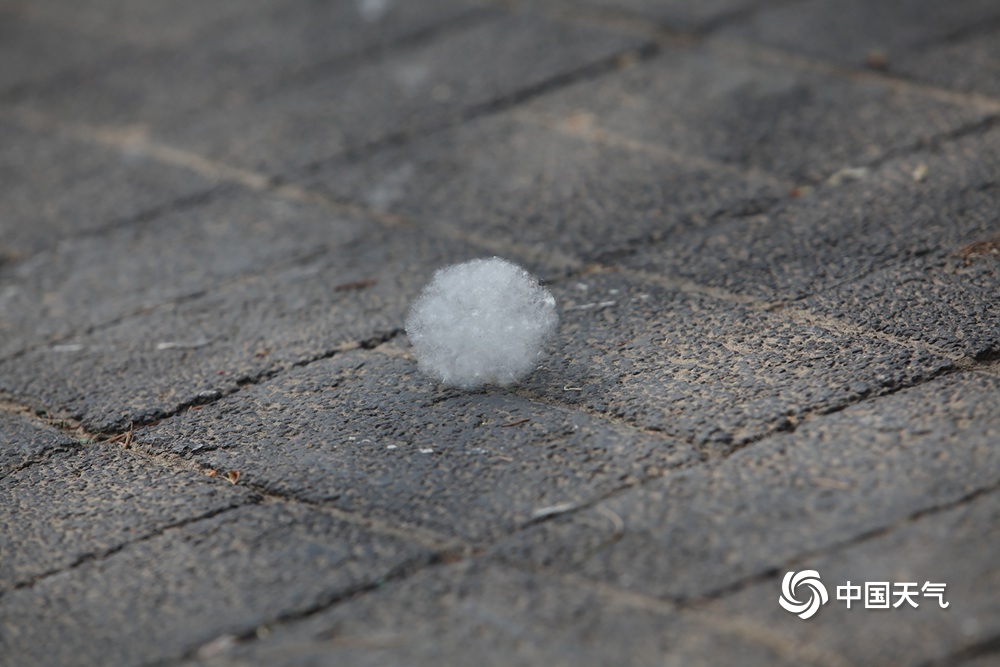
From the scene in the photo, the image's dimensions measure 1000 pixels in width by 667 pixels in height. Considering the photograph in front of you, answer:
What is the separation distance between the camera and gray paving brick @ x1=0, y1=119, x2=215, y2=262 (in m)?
3.57

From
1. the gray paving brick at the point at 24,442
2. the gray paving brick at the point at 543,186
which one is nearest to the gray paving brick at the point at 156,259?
the gray paving brick at the point at 543,186

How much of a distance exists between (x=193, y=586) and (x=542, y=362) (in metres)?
0.89

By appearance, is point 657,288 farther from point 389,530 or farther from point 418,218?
point 389,530

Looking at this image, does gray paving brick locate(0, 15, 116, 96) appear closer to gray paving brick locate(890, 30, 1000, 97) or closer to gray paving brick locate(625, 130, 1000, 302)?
gray paving brick locate(625, 130, 1000, 302)

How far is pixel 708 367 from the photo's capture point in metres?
2.44

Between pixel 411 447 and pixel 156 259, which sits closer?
pixel 411 447

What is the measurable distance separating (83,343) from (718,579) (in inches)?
69.9

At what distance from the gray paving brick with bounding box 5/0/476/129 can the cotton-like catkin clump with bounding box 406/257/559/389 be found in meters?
2.04

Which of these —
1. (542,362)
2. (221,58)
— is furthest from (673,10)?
(542,362)

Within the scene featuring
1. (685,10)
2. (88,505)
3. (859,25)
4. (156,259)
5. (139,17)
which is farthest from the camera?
(139,17)

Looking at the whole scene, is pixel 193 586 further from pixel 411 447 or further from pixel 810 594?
pixel 810 594

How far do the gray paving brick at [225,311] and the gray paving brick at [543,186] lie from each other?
0.17 metres

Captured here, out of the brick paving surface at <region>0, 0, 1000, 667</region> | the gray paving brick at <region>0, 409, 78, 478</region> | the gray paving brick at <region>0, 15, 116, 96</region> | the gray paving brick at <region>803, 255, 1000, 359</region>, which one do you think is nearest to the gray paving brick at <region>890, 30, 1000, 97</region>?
the brick paving surface at <region>0, 0, 1000, 667</region>

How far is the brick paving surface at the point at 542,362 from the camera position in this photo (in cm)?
188
